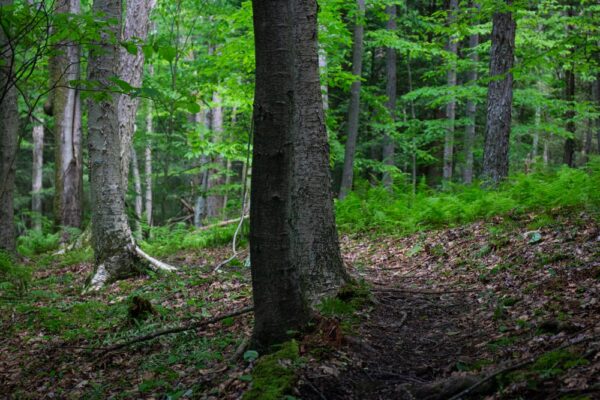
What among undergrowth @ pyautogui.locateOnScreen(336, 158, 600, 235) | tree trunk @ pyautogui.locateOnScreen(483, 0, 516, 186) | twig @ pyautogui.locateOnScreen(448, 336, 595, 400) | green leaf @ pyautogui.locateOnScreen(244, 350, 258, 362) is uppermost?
tree trunk @ pyautogui.locateOnScreen(483, 0, 516, 186)

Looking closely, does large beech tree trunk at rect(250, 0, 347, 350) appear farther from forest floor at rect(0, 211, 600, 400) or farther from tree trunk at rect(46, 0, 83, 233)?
tree trunk at rect(46, 0, 83, 233)

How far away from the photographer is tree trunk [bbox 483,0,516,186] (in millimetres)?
9281

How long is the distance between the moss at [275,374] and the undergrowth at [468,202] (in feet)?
16.5

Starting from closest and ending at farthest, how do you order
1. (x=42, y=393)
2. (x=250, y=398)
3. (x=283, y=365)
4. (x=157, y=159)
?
(x=250, y=398), (x=283, y=365), (x=42, y=393), (x=157, y=159)

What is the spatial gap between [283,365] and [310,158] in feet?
7.41

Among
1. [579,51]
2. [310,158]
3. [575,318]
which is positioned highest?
[579,51]

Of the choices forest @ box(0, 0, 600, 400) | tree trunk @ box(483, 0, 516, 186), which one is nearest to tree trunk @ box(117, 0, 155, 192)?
forest @ box(0, 0, 600, 400)

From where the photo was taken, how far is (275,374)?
3385mm

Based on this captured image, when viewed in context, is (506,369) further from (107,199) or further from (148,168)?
(148,168)

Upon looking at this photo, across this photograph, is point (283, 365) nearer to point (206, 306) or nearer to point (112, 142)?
point (206, 306)

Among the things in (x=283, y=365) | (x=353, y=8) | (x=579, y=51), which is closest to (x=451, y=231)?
(x=579, y=51)

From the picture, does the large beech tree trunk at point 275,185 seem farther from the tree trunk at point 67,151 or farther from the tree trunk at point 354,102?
the tree trunk at point 67,151

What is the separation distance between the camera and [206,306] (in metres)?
6.14

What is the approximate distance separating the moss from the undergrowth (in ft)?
16.5
